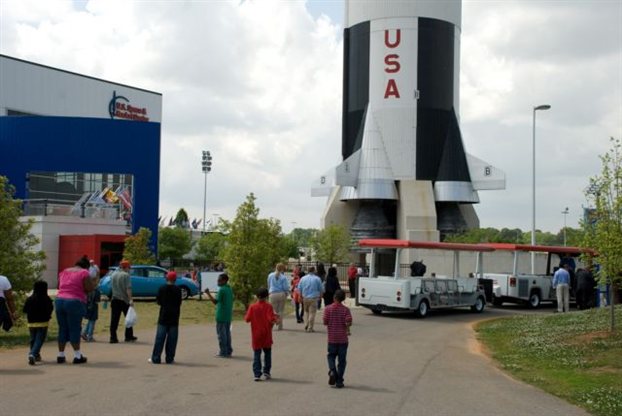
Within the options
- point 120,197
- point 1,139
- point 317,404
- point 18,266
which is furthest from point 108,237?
point 317,404

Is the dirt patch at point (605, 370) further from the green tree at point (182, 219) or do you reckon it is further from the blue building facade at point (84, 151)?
the green tree at point (182, 219)

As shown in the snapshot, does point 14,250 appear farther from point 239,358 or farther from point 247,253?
point 247,253

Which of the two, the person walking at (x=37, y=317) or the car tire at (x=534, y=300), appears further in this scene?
the car tire at (x=534, y=300)

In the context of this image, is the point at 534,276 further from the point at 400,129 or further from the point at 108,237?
the point at 400,129

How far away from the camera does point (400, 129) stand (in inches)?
2120

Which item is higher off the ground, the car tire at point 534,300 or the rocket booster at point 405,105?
the rocket booster at point 405,105

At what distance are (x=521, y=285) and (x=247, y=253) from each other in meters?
11.2

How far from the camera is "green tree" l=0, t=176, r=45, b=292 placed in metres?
15.8

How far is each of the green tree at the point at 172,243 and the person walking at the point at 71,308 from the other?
63.5 metres

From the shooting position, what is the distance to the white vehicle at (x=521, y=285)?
1115 inches

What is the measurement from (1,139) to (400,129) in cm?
2844

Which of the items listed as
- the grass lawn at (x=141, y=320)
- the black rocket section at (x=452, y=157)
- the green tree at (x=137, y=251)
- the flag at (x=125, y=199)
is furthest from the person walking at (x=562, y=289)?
the flag at (x=125, y=199)

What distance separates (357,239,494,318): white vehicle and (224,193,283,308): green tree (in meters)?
3.42

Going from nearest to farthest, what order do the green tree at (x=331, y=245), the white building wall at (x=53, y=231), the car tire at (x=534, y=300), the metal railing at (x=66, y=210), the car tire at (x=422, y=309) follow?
the car tire at (x=422, y=309), the car tire at (x=534, y=300), the white building wall at (x=53, y=231), the metal railing at (x=66, y=210), the green tree at (x=331, y=245)
